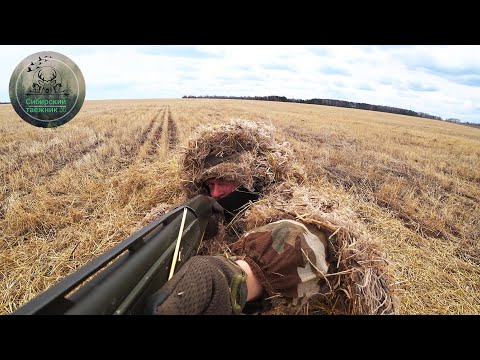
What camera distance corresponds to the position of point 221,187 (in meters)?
2.89

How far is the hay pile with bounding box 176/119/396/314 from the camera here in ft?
5.81

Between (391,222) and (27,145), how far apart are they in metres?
6.16

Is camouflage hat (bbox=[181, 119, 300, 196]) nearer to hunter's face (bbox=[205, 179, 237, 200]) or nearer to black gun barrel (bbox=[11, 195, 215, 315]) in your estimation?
hunter's face (bbox=[205, 179, 237, 200])

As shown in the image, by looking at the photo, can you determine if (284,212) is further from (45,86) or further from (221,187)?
(45,86)

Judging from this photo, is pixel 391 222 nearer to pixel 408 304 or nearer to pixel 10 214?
pixel 408 304

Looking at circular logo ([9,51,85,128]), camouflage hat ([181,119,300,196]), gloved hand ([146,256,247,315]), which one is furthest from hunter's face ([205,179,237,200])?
circular logo ([9,51,85,128])

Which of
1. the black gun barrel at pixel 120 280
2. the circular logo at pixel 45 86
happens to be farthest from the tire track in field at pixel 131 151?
the black gun barrel at pixel 120 280

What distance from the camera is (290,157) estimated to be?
3.27 meters

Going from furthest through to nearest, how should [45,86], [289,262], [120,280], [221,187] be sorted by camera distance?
[45,86] < [221,187] < [289,262] < [120,280]

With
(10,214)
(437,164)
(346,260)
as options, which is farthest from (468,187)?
(10,214)

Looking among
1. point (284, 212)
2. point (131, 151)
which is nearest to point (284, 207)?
point (284, 212)

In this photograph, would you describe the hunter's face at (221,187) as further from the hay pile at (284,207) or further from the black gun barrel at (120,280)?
the black gun barrel at (120,280)

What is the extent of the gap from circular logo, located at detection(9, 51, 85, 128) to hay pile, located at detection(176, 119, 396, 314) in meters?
1.68

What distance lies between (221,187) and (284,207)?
883 mm
